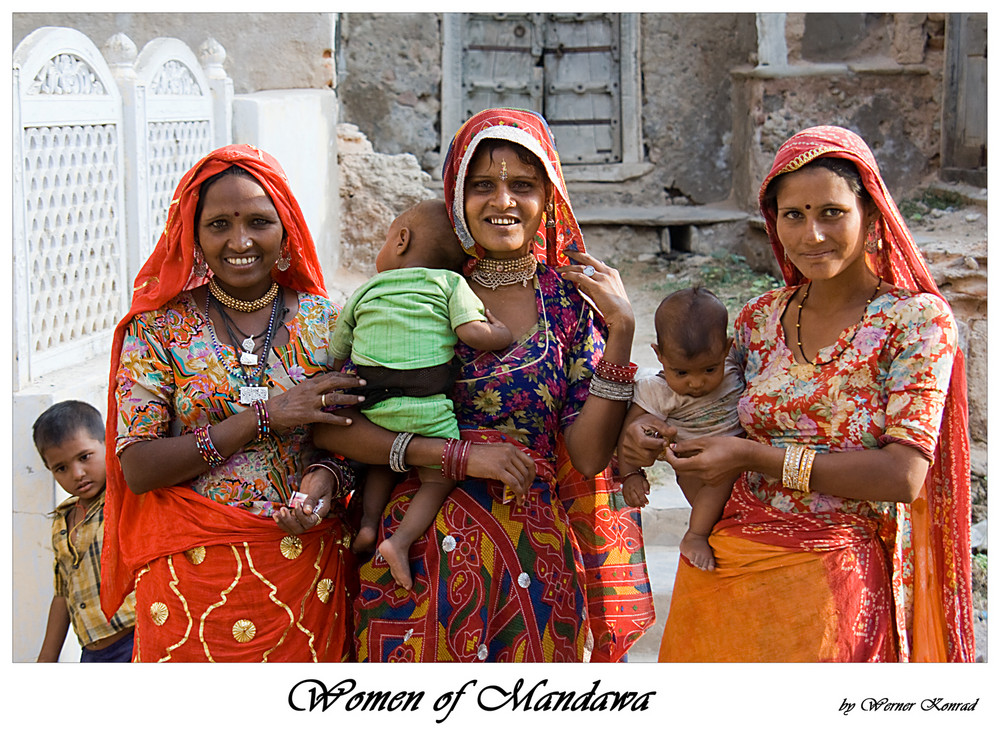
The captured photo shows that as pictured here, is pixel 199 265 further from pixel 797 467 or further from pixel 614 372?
pixel 797 467

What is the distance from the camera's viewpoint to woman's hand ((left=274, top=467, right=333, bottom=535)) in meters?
2.46

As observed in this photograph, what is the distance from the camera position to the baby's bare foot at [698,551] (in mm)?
2531

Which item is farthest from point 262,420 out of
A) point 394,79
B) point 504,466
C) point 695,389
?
point 394,79

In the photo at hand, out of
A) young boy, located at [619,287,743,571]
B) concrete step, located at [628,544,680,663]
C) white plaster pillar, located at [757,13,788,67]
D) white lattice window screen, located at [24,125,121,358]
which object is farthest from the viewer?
white plaster pillar, located at [757,13,788,67]

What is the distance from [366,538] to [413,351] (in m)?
0.52

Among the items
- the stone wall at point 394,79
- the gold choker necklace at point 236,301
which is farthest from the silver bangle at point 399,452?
the stone wall at point 394,79

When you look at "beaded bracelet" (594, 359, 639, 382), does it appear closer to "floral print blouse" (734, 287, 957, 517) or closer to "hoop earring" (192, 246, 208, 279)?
"floral print blouse" (734, 287, 957, 517)

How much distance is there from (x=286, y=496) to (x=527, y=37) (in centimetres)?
887

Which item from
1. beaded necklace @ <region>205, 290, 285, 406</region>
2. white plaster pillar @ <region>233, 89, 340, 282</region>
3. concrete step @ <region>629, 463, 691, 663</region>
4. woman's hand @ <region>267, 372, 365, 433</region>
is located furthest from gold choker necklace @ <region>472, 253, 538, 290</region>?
white plaster pillar @ <region>233, 89, 340, 282</region>

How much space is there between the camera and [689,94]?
10.3 m

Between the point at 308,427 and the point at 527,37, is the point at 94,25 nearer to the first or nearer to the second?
the point at 527,37

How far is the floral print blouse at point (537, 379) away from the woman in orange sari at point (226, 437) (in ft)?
1.12

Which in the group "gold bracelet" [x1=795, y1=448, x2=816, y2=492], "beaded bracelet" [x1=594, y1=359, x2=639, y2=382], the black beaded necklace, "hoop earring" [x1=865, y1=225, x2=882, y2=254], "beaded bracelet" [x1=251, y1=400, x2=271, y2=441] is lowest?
"gold bracelet" [x1=795, y1=448, x2=816, y2=492]

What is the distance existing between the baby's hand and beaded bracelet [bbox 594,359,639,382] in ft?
0.95
